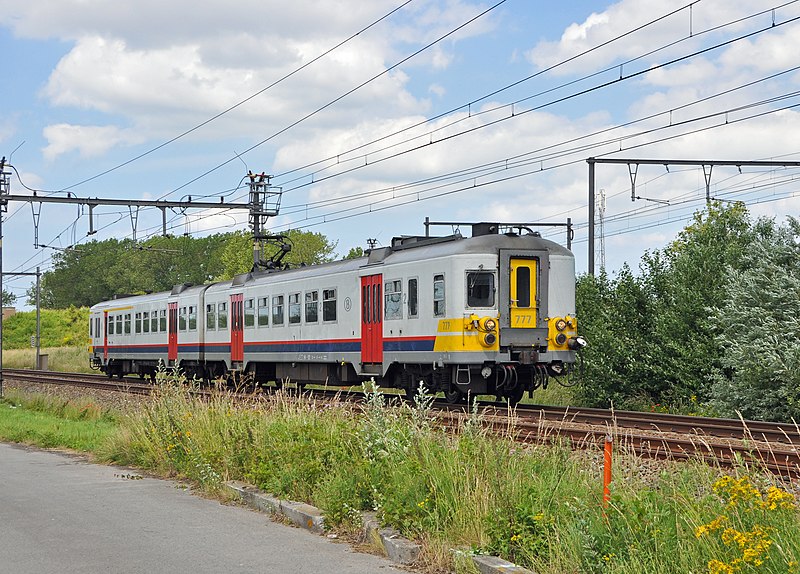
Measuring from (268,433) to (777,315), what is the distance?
10850 mm

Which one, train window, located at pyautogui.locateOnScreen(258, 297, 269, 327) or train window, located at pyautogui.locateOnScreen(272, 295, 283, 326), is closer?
train window, located at pyautogui.locateOnScreen(272, 295, 283, 326)

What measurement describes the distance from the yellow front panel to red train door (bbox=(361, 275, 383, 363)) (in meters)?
3.30

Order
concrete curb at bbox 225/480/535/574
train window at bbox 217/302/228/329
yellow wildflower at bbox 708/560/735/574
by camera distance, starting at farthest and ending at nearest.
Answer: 1. train window at bbox 217/302/228/329
2. concrete curb at bbox 225/480/535/574
3. yellow wildflower at bbox 708/560/735/574

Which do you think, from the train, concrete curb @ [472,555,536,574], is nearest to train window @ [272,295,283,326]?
the train

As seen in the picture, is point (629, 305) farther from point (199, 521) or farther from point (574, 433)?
point (199, 521)

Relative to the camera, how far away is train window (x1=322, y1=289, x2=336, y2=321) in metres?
25.8

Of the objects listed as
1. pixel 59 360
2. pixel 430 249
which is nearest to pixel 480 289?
pixel 430 249

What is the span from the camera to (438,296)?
21281 millimetres

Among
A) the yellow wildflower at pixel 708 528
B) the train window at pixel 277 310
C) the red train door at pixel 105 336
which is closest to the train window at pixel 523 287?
the train window at pixel 277 310

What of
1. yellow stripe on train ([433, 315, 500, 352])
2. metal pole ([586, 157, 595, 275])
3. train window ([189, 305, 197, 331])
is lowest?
yellow stripe on train ([433, 315, 500, 352])

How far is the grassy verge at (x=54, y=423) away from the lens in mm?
18156

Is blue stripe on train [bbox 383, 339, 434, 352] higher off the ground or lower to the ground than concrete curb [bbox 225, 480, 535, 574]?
higher

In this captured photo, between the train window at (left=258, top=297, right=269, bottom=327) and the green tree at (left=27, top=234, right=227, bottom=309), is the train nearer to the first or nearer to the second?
the train window at (left=258, top=297, right=269, bottom=327)

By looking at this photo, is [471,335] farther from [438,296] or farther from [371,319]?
[371,319]
